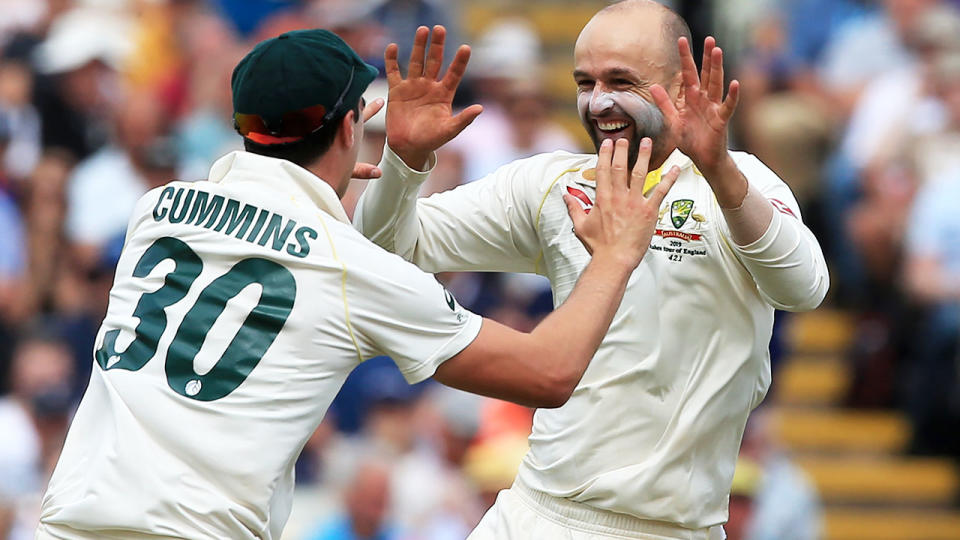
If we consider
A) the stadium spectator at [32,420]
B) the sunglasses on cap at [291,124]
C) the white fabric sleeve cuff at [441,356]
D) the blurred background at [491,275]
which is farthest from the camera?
the blurred background at [491,275]

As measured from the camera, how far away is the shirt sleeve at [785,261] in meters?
4.12

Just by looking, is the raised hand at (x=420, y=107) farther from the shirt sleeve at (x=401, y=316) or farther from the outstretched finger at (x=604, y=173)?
the shirt sleeve at (x=401, y=316)

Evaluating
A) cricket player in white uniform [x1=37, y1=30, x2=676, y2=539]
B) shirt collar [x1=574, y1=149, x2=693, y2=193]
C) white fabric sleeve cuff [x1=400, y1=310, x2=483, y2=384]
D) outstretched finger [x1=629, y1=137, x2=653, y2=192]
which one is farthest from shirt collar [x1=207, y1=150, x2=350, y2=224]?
shirt collar [x1=574, y1=149, x2=693, y2=193]

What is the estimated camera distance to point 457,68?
4379mm

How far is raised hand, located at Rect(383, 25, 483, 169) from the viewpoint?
14.6 ft

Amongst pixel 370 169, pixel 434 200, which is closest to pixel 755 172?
pixel 434 200

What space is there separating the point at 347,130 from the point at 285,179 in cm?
25

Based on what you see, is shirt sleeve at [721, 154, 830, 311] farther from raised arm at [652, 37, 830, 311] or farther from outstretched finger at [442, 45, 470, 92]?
outstretched finger at [442, 45, 470, 92]

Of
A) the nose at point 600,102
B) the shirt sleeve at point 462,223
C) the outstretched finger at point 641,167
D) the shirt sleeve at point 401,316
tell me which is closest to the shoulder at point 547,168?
the shirt sleeve at point 462,223

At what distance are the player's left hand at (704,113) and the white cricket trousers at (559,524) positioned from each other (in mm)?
1019

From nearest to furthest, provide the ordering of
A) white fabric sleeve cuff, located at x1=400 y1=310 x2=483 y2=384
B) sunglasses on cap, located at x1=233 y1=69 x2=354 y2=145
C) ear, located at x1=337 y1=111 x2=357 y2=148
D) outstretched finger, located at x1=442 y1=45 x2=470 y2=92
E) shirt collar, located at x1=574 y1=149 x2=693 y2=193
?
white fabric sleeve cuff, located at x1=400 y1=310 x2=483 y2=384
sunglasses on cap, located at x1=233 y1=69 x2=354 y2=145
ear, located at x1=337 y1=111 x2=357 y2=148
outstretched finger, located at x1=442 y1=45 x2=470 y2=92
shirt collar, located at x1=574 y1=149 x2=693 y2=193

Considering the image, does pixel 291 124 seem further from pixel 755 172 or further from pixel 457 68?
pixel 755 172

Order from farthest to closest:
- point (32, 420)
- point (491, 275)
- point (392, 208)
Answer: point (491, 275) < point (32, 420) < point (392, 208)

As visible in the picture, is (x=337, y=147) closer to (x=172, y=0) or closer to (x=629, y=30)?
(x=629, y=30)
